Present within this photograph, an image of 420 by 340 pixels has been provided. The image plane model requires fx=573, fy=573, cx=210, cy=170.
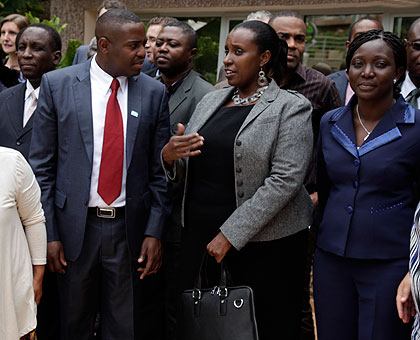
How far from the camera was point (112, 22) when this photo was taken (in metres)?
3.39

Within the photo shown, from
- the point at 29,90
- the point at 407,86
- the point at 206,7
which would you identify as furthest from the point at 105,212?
the point at 206,7

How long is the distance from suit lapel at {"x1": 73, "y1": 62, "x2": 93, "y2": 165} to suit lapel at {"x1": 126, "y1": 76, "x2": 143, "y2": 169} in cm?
22

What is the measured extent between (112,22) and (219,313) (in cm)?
179

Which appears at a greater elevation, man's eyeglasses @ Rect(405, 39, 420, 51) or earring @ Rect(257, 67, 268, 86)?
man's eyeglasses @ Rect(405, 39, 420, 51)

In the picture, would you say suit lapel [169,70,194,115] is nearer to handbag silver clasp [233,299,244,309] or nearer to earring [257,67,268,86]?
earring [257,67,268,86]

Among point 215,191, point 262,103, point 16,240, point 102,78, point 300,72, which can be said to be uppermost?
point 300,72

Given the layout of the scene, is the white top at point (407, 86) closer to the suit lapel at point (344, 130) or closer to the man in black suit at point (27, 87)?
the suit lapel at point (344, 130)

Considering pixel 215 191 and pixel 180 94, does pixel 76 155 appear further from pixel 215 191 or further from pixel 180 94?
pixel 180 94

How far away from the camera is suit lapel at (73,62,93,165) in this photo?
3.31 m

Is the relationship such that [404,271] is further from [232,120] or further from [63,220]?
[63,220]

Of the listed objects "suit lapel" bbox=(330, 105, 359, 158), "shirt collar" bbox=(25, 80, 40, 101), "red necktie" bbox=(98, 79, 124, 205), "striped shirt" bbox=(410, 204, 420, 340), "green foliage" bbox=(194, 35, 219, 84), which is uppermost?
"green foliage" bbox=(194, 35, 219, 84)

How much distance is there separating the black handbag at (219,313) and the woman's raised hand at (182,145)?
0.66m

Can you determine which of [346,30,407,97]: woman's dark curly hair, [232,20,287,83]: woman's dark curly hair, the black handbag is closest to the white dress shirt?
[232,20,287,83]: woman's dark curly hair

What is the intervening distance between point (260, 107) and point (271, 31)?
494 mm
